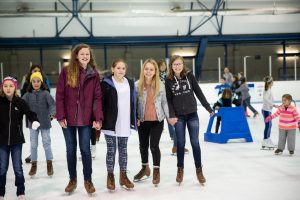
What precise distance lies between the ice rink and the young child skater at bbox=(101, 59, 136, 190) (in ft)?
0.78

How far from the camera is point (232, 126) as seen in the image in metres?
6.51

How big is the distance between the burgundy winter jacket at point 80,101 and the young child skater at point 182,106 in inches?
28.8

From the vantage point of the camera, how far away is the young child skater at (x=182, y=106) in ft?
12.5

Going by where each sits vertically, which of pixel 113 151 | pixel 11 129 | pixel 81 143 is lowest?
pixel 113 151

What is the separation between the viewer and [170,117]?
3.76 metres

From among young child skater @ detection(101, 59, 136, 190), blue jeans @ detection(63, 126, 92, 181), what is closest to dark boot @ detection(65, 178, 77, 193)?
blue jeans @ detection(63, 126, 92, 181)

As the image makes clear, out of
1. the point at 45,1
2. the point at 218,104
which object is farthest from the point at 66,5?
the point at 218,104

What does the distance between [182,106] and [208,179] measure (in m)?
0.81

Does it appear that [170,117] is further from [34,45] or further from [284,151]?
[34,45]

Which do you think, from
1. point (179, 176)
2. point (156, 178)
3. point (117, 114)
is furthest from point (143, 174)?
point (117, 114)

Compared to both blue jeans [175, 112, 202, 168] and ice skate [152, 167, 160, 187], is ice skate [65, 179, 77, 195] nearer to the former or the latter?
ice skate [152, 167, 160, 187]

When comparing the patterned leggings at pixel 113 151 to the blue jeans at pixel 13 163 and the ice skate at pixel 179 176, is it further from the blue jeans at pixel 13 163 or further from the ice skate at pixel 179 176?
the blue jeans at pixel 13 163

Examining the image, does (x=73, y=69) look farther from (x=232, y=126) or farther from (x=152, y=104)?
(x=232, y=126)

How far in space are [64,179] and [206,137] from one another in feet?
10.2
